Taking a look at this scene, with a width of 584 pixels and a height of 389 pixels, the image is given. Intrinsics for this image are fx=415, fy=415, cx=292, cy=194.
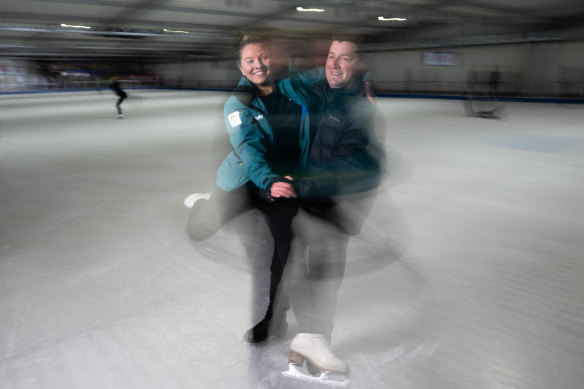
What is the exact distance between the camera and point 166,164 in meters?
5.02

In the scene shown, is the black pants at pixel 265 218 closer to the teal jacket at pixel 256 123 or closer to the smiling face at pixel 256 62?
the teal jacket at pixel 256 123

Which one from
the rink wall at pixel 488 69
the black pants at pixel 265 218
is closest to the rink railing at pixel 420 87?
the rink wall at pixel 488 69

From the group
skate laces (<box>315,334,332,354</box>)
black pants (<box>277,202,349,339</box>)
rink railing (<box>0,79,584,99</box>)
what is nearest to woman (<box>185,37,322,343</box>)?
black pants (<box>277,202,349,339</box>)

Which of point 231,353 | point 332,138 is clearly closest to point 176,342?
point 231,353

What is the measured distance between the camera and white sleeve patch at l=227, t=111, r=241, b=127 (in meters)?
1.58

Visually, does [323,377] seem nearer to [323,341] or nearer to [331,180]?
[323,341]

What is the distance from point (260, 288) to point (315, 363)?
606 millimetres

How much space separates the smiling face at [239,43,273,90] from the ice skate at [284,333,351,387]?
0.95m

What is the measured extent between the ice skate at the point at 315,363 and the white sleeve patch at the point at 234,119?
0.82 meters

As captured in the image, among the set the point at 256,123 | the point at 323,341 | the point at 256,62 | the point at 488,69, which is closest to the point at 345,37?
the point at 256,62

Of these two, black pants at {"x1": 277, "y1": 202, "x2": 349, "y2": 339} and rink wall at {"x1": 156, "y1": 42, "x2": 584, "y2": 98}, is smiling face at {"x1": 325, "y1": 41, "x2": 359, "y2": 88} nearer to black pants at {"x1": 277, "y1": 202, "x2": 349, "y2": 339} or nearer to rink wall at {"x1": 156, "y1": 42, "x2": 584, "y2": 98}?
black pants at {"x1": 277, "y1": 202, "x2": 349, "y2": 339}

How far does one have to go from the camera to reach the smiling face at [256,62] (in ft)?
4.99

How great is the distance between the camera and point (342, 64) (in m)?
1.48

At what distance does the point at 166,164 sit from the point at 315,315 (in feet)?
13.0
